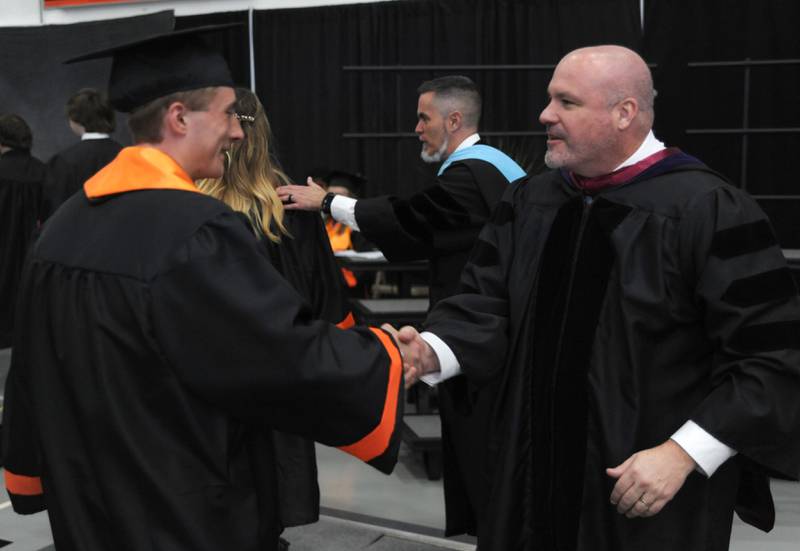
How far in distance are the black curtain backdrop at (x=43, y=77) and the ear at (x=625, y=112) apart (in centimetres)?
838

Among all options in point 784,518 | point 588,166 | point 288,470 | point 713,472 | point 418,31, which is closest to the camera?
point 713,472

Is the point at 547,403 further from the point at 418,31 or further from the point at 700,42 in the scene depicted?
the point at 418,31

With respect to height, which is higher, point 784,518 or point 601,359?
point 601,359

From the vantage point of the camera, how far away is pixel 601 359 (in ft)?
6.61

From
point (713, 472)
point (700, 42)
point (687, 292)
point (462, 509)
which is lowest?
point (462, 509)

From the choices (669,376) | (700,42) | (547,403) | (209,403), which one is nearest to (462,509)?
(547,403)

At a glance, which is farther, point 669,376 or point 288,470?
point 288,470

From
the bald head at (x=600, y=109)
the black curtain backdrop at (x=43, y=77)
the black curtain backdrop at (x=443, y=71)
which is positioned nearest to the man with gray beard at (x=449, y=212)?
the bald head at (x=600, y=109)

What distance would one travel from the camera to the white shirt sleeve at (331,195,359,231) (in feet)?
12.3

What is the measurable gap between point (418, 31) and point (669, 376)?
6.66 metres

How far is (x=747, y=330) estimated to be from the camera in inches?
73.9

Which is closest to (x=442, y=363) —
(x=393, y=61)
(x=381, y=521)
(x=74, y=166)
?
(x=381, y=521)

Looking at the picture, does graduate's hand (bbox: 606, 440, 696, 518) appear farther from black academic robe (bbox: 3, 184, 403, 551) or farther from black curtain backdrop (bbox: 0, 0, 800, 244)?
black curtain backdrop (bbox: 0, 0, 800, 244)

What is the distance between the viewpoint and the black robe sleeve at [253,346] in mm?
1504
